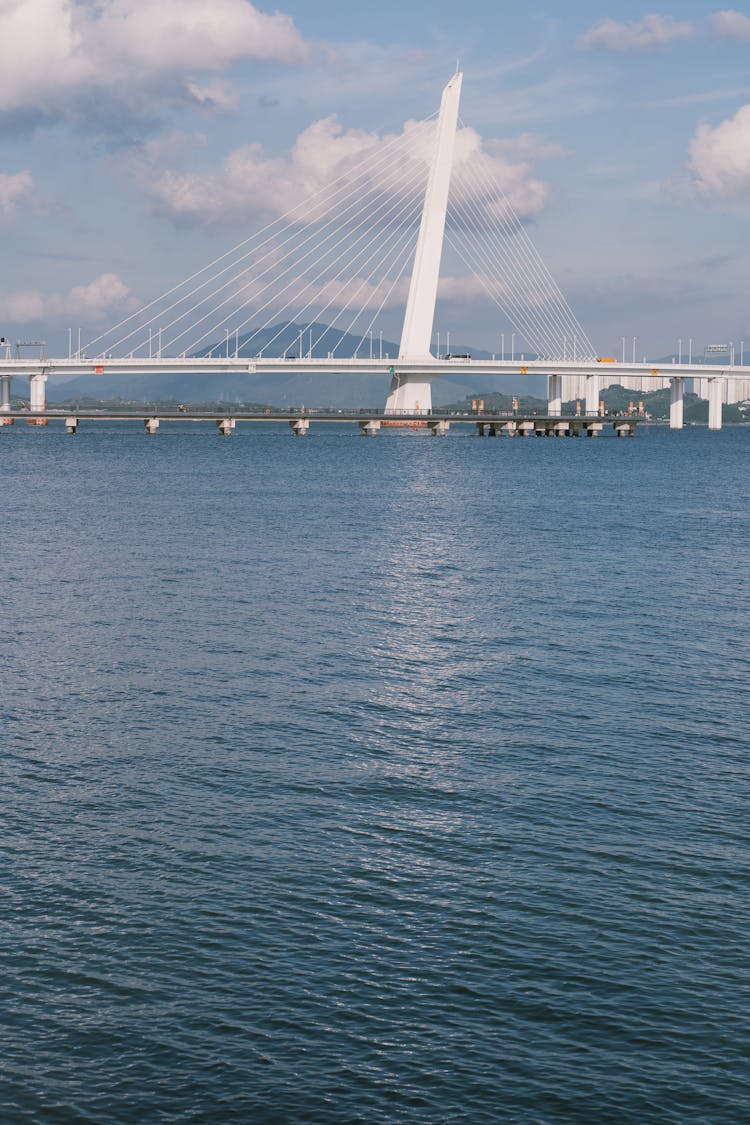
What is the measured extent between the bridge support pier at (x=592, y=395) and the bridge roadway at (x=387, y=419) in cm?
176

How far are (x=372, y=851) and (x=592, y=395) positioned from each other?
183170 millimetres

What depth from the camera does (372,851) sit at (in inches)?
618

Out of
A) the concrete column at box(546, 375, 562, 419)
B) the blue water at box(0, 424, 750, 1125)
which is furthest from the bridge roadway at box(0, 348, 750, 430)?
the blue water at box(0, 424, 750, 1125)

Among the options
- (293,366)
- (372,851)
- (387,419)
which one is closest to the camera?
(372,851)

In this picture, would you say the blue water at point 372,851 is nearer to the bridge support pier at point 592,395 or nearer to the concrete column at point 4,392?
the bridge support pier at point 592,395

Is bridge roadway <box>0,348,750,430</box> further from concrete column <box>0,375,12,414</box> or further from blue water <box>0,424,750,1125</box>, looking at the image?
blue water <box>0,424,750,1125</box>

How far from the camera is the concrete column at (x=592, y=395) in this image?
19000 centimetres

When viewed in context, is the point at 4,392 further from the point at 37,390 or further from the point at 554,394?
the point at 554,394

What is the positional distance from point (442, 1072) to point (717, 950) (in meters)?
3.79

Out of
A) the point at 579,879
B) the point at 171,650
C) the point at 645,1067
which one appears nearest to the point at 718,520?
the point at 171,650

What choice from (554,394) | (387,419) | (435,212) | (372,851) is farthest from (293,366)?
(372,851)

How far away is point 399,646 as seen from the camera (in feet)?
90.9

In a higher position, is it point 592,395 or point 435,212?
point 435,212

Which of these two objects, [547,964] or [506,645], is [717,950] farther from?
[506,645]
